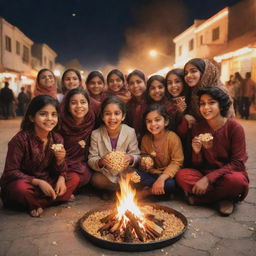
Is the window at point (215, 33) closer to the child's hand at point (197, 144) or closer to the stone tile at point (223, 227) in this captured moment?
the child's hand at point (197, 144)

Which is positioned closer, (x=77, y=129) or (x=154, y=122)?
(x=154, y=122)

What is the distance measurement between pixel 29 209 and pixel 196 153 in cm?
202

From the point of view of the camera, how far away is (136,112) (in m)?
4.97

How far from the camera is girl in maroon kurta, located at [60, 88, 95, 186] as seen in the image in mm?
4207

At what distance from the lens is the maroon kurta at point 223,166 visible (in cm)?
358

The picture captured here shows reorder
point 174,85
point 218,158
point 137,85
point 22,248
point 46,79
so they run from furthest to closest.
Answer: point 46,79 → point 137,85 → point 174,85 → point 218,158 → point 22,248

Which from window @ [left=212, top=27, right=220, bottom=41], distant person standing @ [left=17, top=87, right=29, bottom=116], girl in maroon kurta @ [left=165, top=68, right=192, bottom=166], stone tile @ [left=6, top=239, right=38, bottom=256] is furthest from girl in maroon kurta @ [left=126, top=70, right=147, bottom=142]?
window @ [left=212, top=27, right=220, bottom=41]

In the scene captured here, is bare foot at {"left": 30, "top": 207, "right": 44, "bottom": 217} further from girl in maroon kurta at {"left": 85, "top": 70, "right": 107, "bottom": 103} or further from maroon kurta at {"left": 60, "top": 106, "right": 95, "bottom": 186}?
girl in maroon kurta at {"left": 85, "top": 70, "right": 107, "bottom": 103}

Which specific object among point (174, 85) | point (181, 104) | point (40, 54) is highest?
point (40, 54)

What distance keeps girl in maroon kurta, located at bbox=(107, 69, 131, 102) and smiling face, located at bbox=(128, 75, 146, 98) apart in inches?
21.3

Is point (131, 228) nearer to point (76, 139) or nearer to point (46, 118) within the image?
point (46, 118)

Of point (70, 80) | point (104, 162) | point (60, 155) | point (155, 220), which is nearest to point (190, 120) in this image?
point (104, 162)

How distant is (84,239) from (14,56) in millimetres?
26142

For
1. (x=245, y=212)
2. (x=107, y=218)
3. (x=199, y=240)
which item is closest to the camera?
(x=199, y=240)
